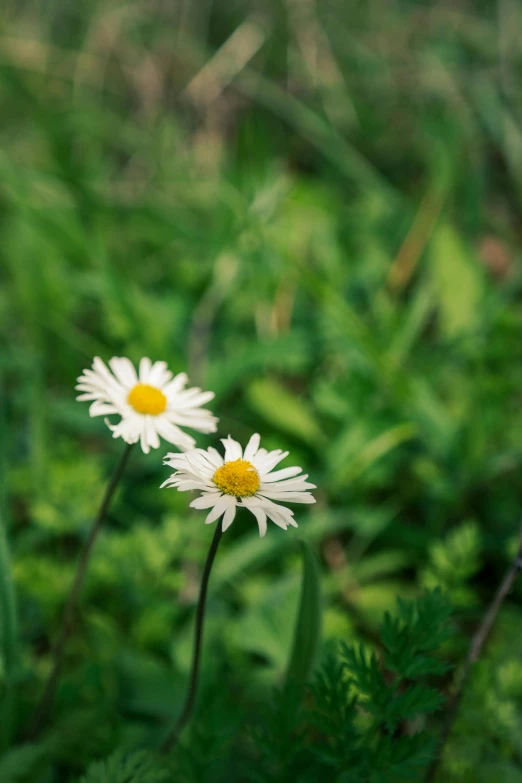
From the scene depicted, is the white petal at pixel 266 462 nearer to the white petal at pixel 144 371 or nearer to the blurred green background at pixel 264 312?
the white petal at pixel 144 371

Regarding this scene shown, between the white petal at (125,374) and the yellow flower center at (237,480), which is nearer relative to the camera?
the yellow flower center at (237,480)

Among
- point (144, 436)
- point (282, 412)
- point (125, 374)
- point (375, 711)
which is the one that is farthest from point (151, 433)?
point (282, 412)

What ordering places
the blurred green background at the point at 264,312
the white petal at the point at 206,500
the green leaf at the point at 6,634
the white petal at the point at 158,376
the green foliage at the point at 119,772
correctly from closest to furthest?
the white petal at the point at 206,500, the green foliage at the point at 119,772, the green leaf at the point at 6,634, the white petal at the point at 158,376, the blurred green background at the point at 264,312

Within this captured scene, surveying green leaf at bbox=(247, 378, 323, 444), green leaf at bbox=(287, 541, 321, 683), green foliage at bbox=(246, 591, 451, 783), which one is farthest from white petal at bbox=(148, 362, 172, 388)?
green leaf at bbox=(247, 378, 323, 444)

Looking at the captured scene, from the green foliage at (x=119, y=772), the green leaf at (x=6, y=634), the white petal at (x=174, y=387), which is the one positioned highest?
the white petal at (x=174, y=387)

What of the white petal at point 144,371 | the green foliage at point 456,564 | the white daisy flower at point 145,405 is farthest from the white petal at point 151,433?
the green foliage at point 456,564

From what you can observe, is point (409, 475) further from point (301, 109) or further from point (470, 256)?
point (301, 109)

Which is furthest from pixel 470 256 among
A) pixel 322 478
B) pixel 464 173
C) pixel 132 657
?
pixel 132 657

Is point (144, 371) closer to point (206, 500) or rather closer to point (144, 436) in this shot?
point (144, 436)

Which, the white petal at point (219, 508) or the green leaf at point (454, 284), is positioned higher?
the green leaf at point (454, 284)
